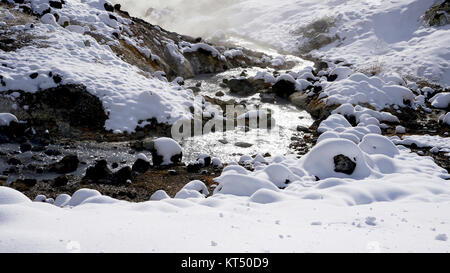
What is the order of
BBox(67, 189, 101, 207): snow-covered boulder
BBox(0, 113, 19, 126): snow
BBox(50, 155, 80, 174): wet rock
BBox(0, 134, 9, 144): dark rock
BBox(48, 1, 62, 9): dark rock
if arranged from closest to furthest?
BBox(67, 189, 101, 207): snow-covered boulder
BBox(50, 155, 80, 174): wet rock
BBox(0, 134, 9, 144): dark rock
BBox(0, 113, 19, 126): snow
BBox(48, 1, 62, 9): dark rock

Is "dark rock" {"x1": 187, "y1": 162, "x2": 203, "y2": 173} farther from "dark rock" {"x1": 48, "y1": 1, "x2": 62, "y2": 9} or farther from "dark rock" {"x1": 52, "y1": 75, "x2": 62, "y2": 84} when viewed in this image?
"dark rock" {"x1": 48, "y1": 1, "x2": 62, "y2": 9}

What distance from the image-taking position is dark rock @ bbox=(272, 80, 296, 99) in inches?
685

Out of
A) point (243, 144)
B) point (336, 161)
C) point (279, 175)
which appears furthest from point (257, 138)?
point (279, 175)

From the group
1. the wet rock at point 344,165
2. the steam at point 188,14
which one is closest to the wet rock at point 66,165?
the wet rock at point 344,165

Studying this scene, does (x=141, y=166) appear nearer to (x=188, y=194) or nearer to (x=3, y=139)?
(x=188, y=194)

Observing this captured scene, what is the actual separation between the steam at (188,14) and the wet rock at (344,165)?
96.4 feet

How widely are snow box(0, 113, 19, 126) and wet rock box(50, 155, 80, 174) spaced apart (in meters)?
2.66

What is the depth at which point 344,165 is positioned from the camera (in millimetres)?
7562

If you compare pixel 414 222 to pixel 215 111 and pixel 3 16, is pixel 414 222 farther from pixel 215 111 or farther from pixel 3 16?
pixel 3 16

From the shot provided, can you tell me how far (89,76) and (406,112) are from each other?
1295 centimetres

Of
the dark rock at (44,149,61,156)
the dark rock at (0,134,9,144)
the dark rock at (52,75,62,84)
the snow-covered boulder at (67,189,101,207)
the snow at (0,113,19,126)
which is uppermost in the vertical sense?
the dark rock at (52,75,62,84)

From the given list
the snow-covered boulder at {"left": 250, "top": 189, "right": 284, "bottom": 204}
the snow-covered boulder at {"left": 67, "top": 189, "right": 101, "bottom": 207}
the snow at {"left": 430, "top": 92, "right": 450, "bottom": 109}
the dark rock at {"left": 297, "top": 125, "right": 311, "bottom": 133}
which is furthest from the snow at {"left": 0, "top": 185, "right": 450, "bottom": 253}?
the snow at {"left": 430, "top": 92, "right": 450, "bottom": 109}

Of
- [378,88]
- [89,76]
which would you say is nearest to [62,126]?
[89,76]
